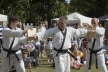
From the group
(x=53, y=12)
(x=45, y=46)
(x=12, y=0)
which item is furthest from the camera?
(x=53, y=12)

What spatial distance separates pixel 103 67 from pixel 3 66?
273 cm

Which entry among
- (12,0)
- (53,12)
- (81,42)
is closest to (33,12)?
(53,12)

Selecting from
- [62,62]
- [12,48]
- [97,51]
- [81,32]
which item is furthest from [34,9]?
[62,62]

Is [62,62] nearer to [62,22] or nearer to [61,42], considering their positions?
[61,42]

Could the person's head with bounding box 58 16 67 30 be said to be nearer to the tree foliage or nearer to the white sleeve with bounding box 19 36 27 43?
the white sleeve with bounding box 19 36 27 43

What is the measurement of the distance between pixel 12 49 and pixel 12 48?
0.03m

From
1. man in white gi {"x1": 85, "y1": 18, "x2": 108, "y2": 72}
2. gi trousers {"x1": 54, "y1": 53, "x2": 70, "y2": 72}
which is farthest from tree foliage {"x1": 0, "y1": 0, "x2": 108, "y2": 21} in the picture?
gi trousers {"x1": 54, "y1": 53, "x2": 70, "y2": 72}

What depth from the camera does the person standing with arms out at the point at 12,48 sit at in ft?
33.2

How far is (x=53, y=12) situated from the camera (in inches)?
2044

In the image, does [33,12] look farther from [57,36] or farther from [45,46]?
[57,36]

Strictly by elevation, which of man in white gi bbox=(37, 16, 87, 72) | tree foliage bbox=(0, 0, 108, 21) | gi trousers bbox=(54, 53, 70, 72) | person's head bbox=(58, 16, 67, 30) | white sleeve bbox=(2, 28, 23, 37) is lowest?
tree foliage bbox=(0, 0, 108, 21)

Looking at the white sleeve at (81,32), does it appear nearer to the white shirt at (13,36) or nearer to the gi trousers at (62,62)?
the gi trousers at (62,62)

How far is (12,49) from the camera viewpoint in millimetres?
10281

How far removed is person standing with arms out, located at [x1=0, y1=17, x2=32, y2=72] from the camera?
10.1 m
